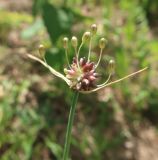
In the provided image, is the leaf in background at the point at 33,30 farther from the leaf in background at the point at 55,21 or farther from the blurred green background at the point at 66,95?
the leaf in background at the point at 55,21

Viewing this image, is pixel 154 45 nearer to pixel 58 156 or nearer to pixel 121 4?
pixel 121 4

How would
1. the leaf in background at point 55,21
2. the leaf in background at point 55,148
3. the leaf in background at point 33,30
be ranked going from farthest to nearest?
the leaf in background at point 33,30, the leaf in background at point 55,21, the leaf in background at point 55,148

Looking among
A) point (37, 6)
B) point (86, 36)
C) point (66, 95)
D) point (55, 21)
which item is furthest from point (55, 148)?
point (86, 36)

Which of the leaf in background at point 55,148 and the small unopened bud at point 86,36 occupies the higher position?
the small unopened bud at point 86,36

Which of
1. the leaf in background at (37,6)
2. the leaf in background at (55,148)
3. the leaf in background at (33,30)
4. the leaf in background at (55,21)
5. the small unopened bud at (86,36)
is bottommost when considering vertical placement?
the leaf in background at (55,148)

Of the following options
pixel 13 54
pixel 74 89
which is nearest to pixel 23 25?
pixel 13 54

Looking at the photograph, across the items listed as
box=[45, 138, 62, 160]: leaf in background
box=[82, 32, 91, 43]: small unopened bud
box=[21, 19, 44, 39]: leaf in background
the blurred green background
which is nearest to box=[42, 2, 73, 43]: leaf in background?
the blurred green background

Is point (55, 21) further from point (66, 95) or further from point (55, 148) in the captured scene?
point (55, 148)

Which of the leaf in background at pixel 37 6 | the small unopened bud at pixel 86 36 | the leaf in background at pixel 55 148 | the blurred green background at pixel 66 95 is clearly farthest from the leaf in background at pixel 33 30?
the small unopened bud at pixel 86 36
